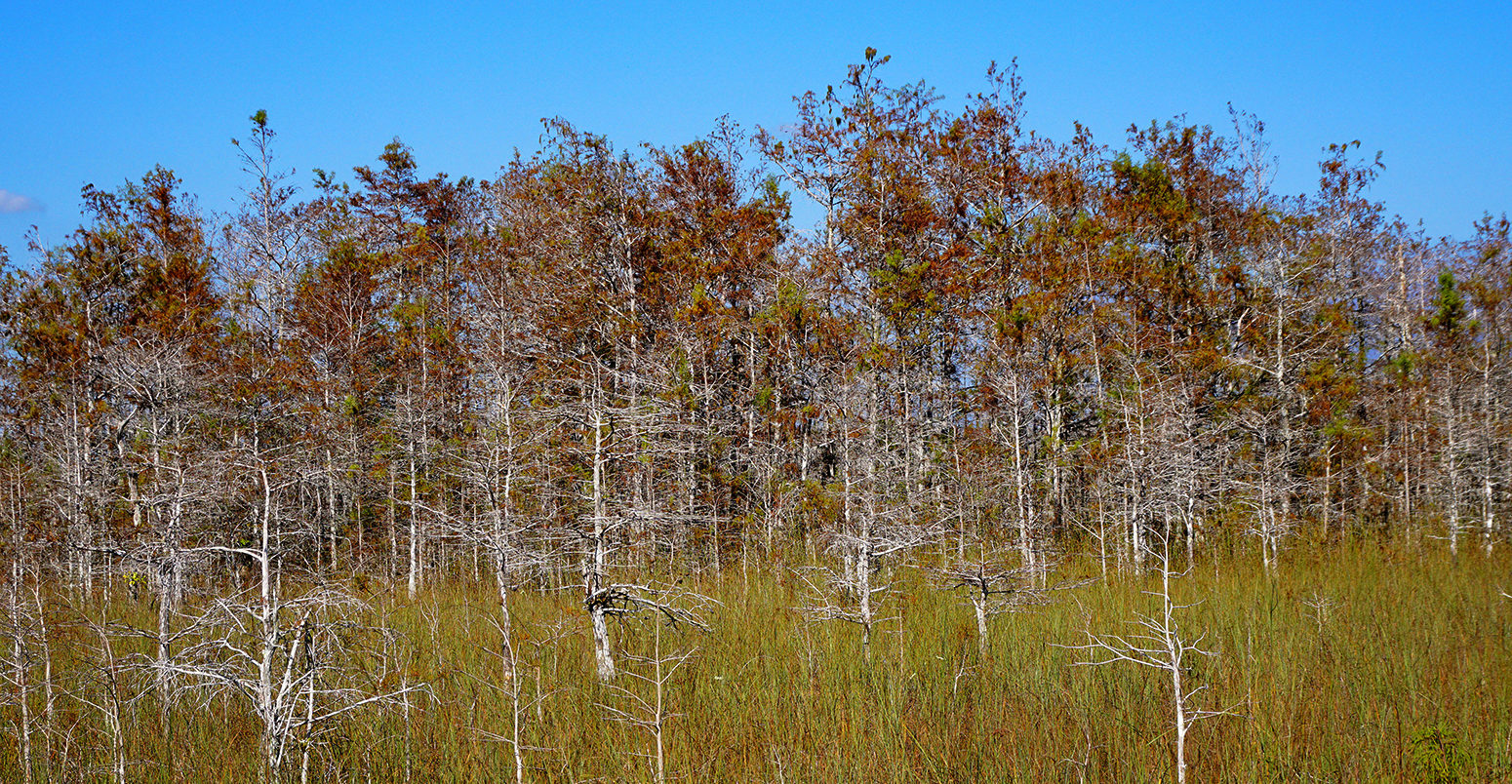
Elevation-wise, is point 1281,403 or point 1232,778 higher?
point 1281,403

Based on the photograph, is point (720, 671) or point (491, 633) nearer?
point (720, 671)

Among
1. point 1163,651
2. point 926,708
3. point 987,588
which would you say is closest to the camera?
point 1163,651

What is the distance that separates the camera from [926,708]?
5.93m

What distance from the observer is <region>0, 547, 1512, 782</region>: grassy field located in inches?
200

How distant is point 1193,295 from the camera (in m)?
14.3

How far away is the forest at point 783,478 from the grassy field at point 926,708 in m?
0.05

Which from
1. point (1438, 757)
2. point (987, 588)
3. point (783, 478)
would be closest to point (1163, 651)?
point (1438, 757)

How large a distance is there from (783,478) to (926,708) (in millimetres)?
7954

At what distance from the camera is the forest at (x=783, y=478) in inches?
222

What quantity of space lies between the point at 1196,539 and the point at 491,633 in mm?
11142

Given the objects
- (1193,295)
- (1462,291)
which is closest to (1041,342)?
(1193,295)

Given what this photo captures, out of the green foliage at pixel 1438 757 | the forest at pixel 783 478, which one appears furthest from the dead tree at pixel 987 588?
the green foliage at pixel 1438 757

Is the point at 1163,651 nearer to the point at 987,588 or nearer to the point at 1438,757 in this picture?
the point at 1438,757

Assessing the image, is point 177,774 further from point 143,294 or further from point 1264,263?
point 1264,263
